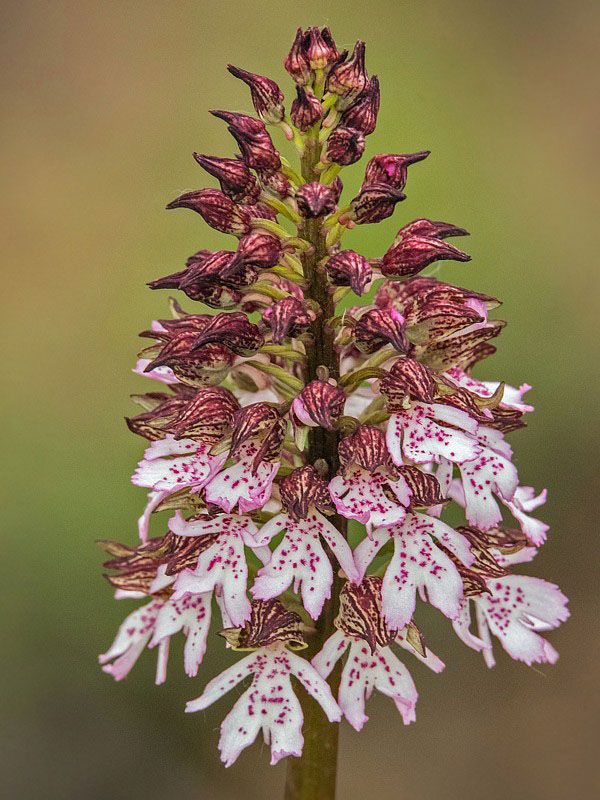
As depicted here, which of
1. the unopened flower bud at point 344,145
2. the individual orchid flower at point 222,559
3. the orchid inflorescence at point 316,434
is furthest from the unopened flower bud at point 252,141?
the individual orchid flower at point 222,559

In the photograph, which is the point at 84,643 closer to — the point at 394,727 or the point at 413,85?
the point at 394,727

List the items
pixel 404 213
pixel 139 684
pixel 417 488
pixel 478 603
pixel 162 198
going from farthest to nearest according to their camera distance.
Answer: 1. pixel 162 198
2. pixel 404 213
3. pixel 139 684
4. pixel 478 603
5. pixel 417 488

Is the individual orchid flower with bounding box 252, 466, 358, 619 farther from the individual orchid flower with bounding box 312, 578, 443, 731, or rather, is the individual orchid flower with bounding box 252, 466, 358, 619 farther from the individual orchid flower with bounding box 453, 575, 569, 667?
the individual orchid flower with bounding box 453, 575, 569, 667

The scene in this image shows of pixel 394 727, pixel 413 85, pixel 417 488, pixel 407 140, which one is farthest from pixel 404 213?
pixel 417 488

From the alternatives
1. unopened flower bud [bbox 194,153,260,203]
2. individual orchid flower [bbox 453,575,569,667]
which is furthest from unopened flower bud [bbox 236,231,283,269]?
individual orchid flower [bbox 453,575,569,667]

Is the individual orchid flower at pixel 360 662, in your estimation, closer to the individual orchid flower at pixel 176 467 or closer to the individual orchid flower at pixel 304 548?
the individual orchid flower at pixel 304 548

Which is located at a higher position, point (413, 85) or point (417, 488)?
point (413, 85)

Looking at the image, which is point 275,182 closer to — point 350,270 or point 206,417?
point 350,270
